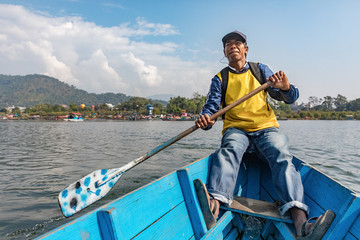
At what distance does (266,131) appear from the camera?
304 cm

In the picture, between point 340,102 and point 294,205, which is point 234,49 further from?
point 340,102

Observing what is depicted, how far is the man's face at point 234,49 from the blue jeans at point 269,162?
0.99 metres

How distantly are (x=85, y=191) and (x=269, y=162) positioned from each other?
2.23 m

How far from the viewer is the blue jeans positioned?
93.7 inches

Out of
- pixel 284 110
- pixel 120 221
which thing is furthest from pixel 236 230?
pixel 284 110

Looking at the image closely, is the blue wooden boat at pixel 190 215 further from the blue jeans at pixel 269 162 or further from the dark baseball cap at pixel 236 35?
the dark baseball cap at pixel 236 35

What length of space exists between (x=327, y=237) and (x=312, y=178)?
3.33ft

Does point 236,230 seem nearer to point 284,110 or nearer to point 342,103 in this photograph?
point 284,110

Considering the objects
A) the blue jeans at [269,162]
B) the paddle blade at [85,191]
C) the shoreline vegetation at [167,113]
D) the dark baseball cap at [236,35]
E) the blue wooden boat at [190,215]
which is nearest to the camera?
the blue wooden boat at [190,215]

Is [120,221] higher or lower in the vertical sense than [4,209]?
higher

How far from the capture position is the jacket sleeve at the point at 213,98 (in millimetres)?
3277

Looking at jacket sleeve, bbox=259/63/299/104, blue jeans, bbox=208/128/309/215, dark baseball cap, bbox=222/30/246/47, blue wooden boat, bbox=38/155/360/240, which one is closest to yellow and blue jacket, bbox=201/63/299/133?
jacket sleeve, bbox=259/63/299/104

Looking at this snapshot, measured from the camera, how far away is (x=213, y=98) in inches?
131

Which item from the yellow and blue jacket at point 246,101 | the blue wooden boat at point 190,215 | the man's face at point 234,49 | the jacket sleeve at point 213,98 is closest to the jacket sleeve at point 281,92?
the yellow and blue jacket at point 246,101
